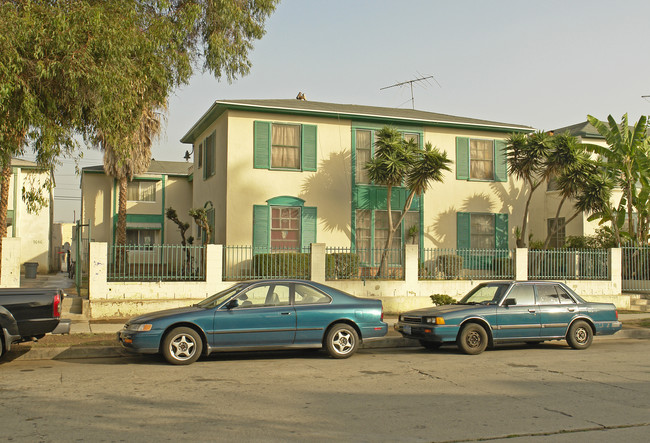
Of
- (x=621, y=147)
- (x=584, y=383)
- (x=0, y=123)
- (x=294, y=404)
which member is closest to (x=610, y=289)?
(x=621, y=147)

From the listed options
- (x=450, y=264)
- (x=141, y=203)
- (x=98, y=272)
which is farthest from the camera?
(x=141, y=203)

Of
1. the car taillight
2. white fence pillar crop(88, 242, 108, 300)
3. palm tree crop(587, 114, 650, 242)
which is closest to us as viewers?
the car taillight

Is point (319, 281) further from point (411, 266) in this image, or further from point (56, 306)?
point (56, 306)

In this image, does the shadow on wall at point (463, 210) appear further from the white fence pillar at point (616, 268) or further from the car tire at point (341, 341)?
the car tire at point (341, 341)

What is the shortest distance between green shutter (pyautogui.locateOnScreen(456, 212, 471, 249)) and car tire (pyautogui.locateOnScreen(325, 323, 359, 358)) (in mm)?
12796

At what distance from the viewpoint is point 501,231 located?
23.8 meters

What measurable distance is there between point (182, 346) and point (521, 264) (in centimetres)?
1256

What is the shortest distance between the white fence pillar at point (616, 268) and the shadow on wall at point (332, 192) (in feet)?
27.8

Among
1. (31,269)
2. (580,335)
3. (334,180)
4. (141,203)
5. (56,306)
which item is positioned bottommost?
(580,335)

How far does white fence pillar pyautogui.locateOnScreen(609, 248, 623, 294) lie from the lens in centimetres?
2055

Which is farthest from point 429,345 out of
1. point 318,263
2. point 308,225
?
point 308,225

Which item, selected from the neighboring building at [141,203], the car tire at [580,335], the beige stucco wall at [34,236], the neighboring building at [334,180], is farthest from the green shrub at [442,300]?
the beige stucco wall at [34,236]

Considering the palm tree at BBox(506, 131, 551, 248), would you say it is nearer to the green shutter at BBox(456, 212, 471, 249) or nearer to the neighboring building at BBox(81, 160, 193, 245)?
the green shutter at BBox(456, 212, 471, 249)

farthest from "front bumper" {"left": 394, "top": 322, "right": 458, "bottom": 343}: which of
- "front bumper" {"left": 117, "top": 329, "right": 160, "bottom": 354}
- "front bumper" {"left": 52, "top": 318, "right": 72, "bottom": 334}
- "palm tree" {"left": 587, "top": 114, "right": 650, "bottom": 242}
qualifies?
"palm tree" {"left": 587, "top": 114, "right": 650, "bottom": 242}
